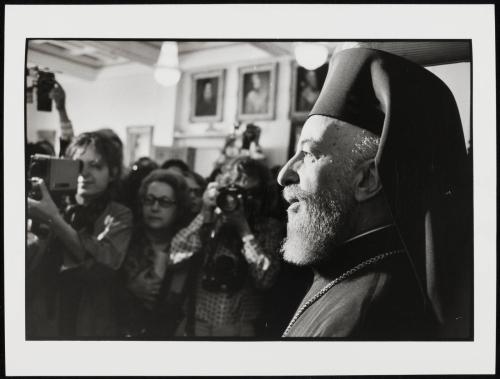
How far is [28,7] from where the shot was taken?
169 centimetres

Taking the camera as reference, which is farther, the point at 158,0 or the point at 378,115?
the point at 158,0

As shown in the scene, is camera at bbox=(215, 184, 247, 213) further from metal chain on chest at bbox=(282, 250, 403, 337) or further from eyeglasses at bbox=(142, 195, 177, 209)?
metal chain on chest at bbox=(282, 250, 403, 337)

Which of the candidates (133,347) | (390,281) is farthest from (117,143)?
(390,281)

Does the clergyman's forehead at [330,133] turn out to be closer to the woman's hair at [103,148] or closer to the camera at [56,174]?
the woman's hair at [103,148]

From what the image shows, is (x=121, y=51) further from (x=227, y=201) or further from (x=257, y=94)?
(x=227, y=201)

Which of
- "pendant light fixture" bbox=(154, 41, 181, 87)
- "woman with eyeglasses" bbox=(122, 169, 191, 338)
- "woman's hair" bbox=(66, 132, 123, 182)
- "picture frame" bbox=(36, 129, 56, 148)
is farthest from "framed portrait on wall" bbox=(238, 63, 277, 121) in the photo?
"picture frame" bbox=(36, 129, 56, 148)

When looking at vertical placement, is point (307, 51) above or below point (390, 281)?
above

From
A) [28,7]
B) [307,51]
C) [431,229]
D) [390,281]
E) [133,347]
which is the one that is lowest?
[133,347]

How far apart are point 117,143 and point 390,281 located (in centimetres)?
107

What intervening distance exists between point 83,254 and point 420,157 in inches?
49.1

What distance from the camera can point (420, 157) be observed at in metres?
Answer: 1.62

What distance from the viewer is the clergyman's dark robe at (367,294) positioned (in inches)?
62.4

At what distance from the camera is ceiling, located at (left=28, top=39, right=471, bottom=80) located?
1681 mm

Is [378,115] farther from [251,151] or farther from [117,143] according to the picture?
[117,143]
